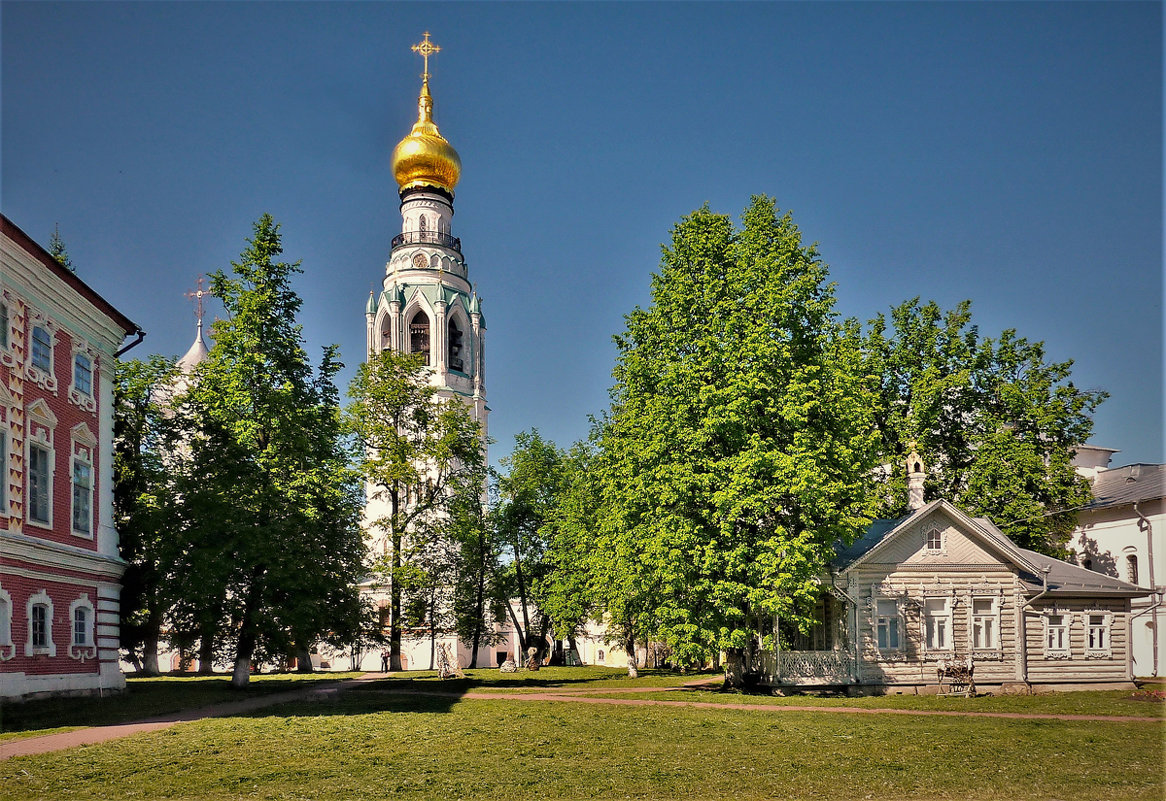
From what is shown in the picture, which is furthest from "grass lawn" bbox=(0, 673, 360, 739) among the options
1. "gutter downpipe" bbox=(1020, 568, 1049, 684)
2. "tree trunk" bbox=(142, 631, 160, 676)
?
"gutter downpipe" bbox=(1020, 568, 1049, 684)

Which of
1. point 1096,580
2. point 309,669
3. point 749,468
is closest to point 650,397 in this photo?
point 749,468

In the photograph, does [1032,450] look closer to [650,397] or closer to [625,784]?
[650,397]

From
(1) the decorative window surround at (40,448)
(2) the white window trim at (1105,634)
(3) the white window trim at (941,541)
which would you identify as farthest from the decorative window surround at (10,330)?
(2) the white window trim at (1105,634)

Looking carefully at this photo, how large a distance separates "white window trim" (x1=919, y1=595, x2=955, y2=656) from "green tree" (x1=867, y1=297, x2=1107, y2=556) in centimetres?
754

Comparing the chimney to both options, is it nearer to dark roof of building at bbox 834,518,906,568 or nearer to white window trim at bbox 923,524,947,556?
dark roof of building at bbox 834,518,906,568

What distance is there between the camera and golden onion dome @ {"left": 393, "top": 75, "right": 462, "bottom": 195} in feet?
198

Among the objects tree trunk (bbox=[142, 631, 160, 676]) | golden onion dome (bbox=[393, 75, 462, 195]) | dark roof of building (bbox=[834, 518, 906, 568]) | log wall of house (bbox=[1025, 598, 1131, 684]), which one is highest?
golden onion dome (bbox=[393, 75, 462, 195])

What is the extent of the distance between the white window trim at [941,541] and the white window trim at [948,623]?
127 centimetres

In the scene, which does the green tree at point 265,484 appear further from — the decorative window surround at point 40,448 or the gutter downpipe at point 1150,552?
the gutter downpipe at point 1150,552

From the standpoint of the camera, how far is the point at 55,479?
903 inches

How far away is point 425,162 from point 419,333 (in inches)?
409

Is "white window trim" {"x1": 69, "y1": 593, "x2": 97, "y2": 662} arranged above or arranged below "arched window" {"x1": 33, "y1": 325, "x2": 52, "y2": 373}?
below

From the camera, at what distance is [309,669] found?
51500 millimetres

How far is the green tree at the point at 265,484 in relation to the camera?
1078 inches
